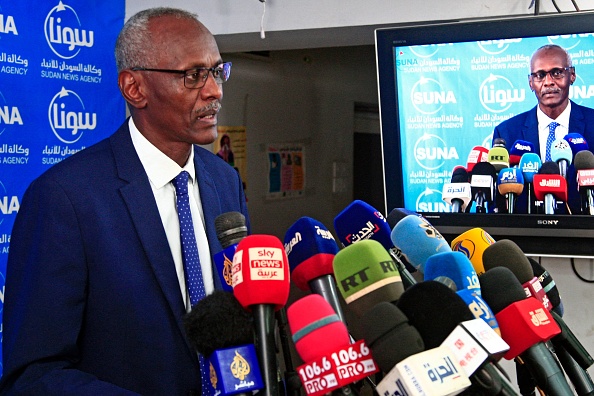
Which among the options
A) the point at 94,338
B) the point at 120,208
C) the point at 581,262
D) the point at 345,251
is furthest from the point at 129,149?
the point at 581,262

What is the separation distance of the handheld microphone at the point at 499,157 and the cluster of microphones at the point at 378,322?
168 centimetres

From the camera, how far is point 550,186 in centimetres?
280

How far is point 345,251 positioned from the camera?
99 centimetres

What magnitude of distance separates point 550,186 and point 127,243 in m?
1.90

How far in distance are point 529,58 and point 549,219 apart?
0.62m

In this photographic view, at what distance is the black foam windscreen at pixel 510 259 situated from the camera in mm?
1164

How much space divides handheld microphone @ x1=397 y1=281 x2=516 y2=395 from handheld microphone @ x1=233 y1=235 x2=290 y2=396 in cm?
17

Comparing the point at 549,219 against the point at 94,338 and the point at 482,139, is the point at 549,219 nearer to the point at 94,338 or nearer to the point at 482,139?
the point at 482,139

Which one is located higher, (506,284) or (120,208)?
(120,208)

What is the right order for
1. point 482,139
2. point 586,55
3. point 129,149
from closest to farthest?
point 129,149
point 586,55
point 482,139

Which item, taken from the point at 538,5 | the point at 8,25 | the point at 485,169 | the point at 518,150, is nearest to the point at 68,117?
the point at 8,25

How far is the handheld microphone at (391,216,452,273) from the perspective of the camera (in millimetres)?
1197

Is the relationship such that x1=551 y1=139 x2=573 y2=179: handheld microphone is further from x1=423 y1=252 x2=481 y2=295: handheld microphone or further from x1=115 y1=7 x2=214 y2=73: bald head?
x1=423 y1=252 x2=481 y2=295: handheld microphone

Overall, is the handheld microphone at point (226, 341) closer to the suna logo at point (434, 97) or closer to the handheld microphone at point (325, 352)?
the handheld microphone at point (325, 352)
